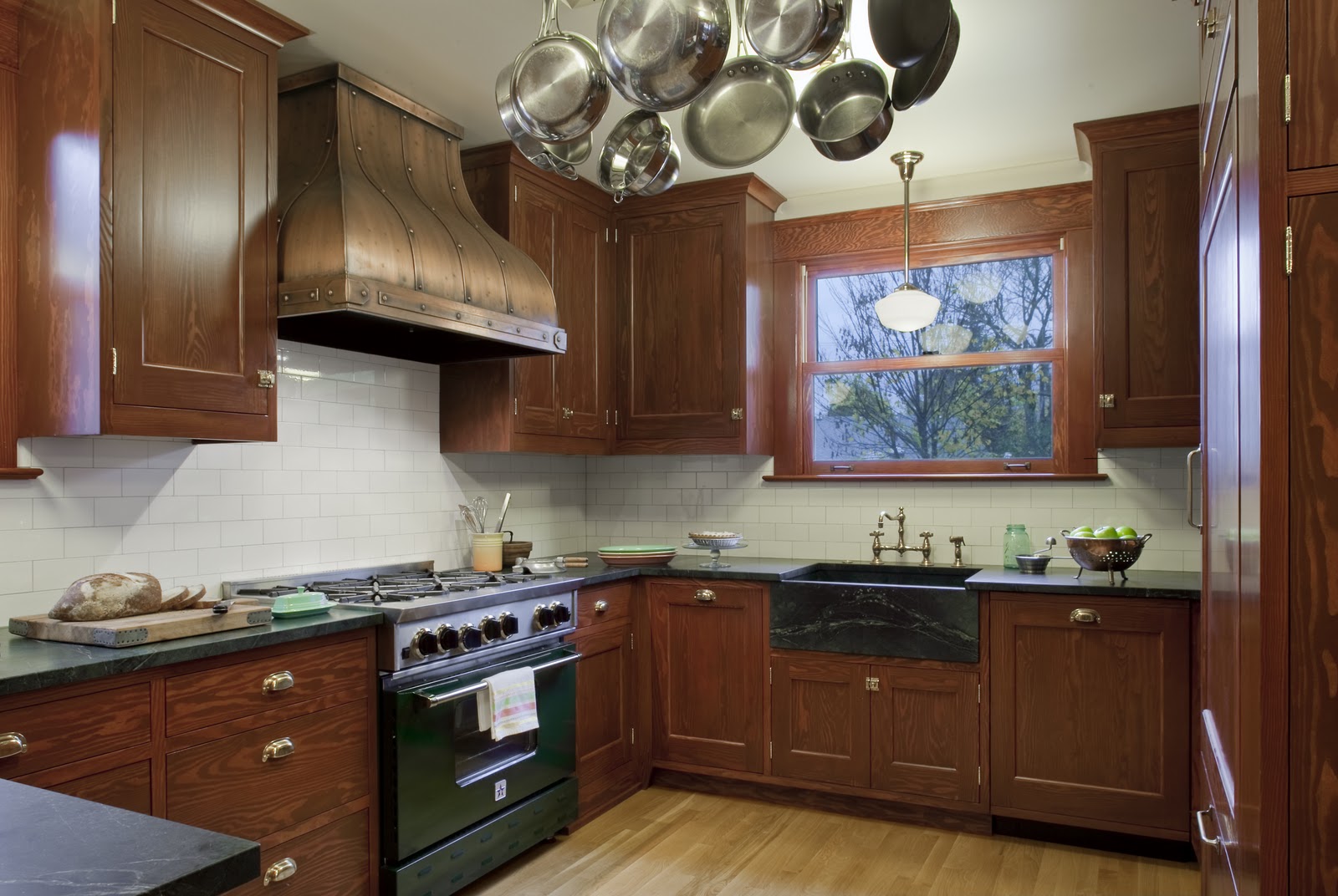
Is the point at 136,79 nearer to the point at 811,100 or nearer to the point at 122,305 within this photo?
the point at 122,305

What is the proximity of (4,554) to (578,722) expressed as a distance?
1938mm

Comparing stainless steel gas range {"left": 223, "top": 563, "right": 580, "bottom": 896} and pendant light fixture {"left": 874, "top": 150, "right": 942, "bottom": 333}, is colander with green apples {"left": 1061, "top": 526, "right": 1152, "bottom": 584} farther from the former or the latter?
stainless steel gas range {"left": 223, "top": 563, "right": 580, "bottom": 896}

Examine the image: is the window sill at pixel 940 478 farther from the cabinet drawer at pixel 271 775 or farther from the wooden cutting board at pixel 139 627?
the wooden cutting board at pixel 139 627

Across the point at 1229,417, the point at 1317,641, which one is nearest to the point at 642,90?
the point at 1229,417

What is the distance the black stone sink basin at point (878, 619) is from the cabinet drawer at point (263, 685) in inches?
66.6

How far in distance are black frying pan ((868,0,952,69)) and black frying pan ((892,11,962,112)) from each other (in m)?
0.03

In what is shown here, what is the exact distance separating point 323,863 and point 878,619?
2.04 m

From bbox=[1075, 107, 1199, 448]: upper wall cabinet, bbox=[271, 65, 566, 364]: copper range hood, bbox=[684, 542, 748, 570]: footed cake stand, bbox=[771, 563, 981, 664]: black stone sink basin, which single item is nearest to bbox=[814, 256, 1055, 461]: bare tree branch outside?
bbox=[1075, 107, 1199, 448]: upper wall cabinet

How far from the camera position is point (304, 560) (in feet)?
11.3

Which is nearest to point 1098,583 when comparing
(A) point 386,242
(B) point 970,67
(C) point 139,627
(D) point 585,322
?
(B) point 970,67

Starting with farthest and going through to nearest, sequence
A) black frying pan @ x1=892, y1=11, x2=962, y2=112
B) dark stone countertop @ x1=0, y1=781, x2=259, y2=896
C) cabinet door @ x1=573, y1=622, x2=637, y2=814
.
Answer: cabinet door @ x1=573, y1=622, x2=637, y2=814 → black frying pan @ x1=892, y1=11, x2=962, y2=112 → dark stone countertop @ x1=0, y1=781, x2=259, y2=896

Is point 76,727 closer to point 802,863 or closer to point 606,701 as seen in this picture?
point 606,701

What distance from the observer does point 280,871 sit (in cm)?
253

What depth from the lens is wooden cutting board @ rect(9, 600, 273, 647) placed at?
7.46 ft
